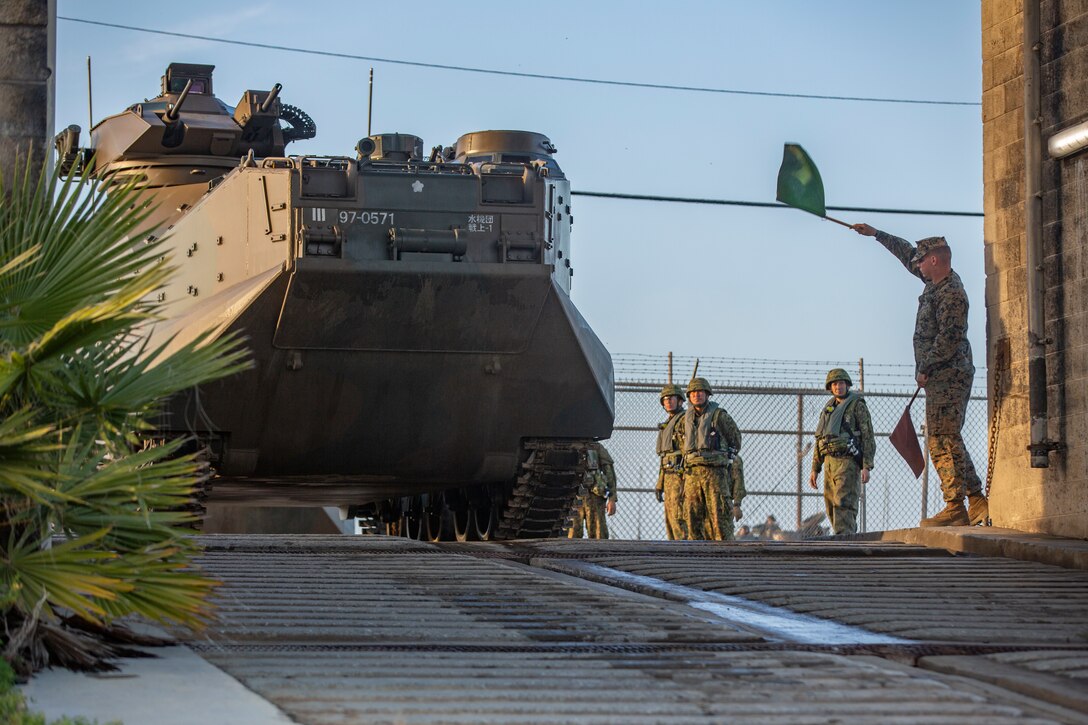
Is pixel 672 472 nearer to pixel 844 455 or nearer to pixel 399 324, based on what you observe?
pixel 844 455

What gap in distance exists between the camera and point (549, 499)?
1325cm

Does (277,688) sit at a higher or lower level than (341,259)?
lower

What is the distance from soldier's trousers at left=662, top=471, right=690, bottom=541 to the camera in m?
16.0

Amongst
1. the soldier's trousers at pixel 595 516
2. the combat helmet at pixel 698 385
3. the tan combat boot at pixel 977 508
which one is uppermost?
the combat helmet at pixel 698 385

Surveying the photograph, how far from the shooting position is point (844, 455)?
47.5 ft

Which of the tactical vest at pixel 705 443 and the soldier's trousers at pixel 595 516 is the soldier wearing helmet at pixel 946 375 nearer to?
the tactical vest at pixel 705 443

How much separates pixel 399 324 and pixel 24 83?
615 cm

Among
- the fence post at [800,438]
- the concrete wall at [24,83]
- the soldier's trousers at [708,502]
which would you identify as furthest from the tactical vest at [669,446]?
the concrete wall at [24,83]

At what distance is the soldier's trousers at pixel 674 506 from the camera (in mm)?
16031

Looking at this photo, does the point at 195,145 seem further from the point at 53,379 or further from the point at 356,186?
the point at 53,379

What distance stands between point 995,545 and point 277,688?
5.72 metres

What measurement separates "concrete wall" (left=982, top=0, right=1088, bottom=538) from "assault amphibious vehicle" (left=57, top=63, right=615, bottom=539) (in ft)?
10.0

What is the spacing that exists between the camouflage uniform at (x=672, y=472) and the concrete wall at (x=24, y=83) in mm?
10663

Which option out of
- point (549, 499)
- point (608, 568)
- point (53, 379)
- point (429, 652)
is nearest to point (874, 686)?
point (429, 652)
